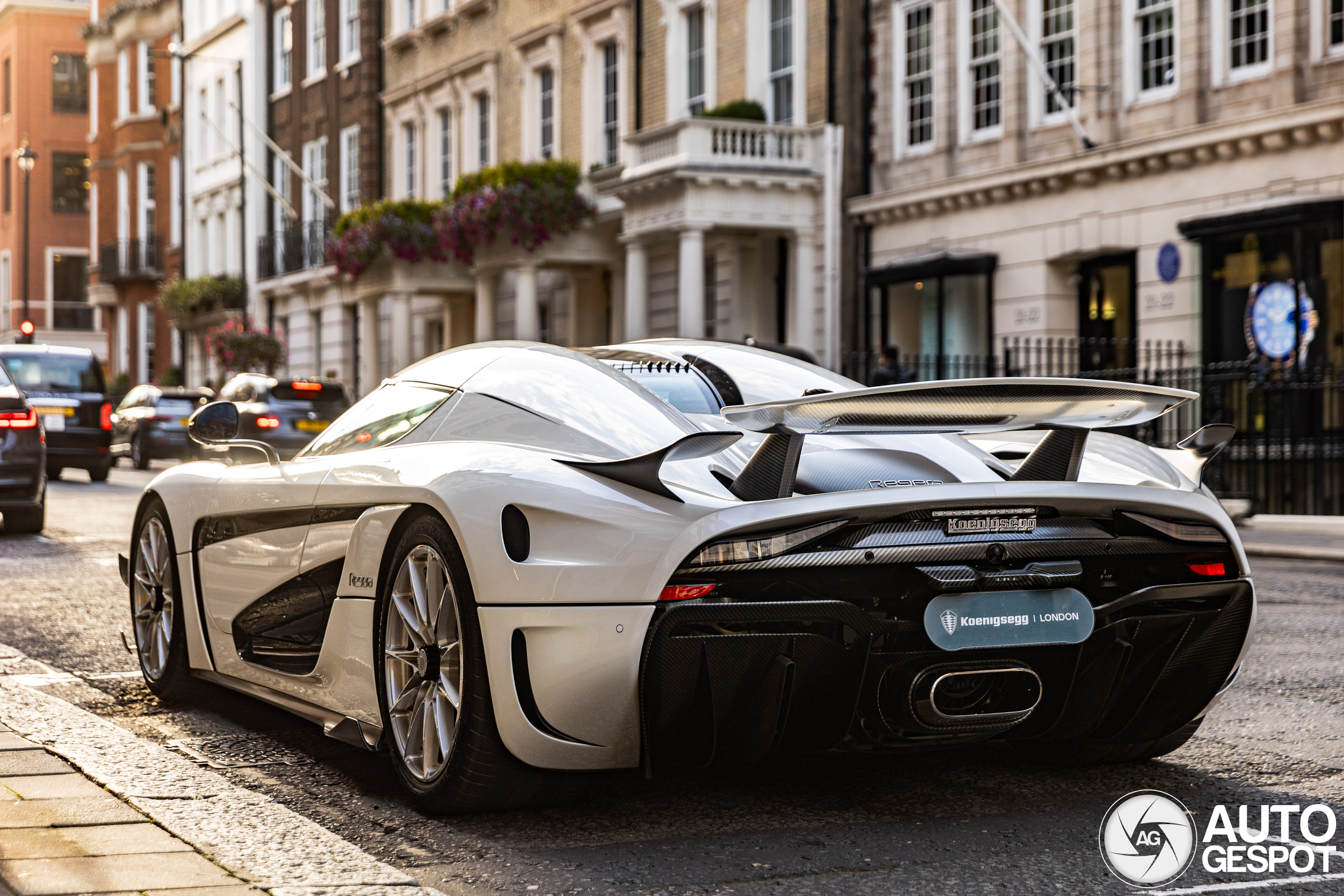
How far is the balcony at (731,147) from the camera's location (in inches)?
979

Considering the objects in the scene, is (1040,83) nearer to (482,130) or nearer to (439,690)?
(482,130)

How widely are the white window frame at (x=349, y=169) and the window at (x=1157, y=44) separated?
81.1ft

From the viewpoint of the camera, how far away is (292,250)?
44.3 meters

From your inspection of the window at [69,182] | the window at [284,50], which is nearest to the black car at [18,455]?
the window at [284,50]

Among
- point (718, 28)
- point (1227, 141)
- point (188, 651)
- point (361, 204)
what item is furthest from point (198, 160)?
point (188, 651)

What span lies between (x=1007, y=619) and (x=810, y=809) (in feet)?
2.74

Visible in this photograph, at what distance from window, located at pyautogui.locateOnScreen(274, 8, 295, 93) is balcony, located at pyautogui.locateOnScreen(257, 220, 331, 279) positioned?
13.4ft

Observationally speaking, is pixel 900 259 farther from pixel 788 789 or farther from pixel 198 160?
pixel 198 160

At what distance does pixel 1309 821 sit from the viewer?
4402 millimetres

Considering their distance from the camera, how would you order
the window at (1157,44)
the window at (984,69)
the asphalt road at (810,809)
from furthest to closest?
the window at (984,69) → the window at (1157,44) → the asphalt road at (810,809)

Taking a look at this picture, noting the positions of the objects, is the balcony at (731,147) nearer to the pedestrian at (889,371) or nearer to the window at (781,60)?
the window at (781,60)

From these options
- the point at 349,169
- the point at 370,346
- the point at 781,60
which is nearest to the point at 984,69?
the point at 781,60

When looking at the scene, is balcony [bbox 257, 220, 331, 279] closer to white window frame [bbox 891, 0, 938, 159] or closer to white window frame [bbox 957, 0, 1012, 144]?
white window frame [bbox 891, 0, 938, 159]

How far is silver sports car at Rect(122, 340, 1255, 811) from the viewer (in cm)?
396
